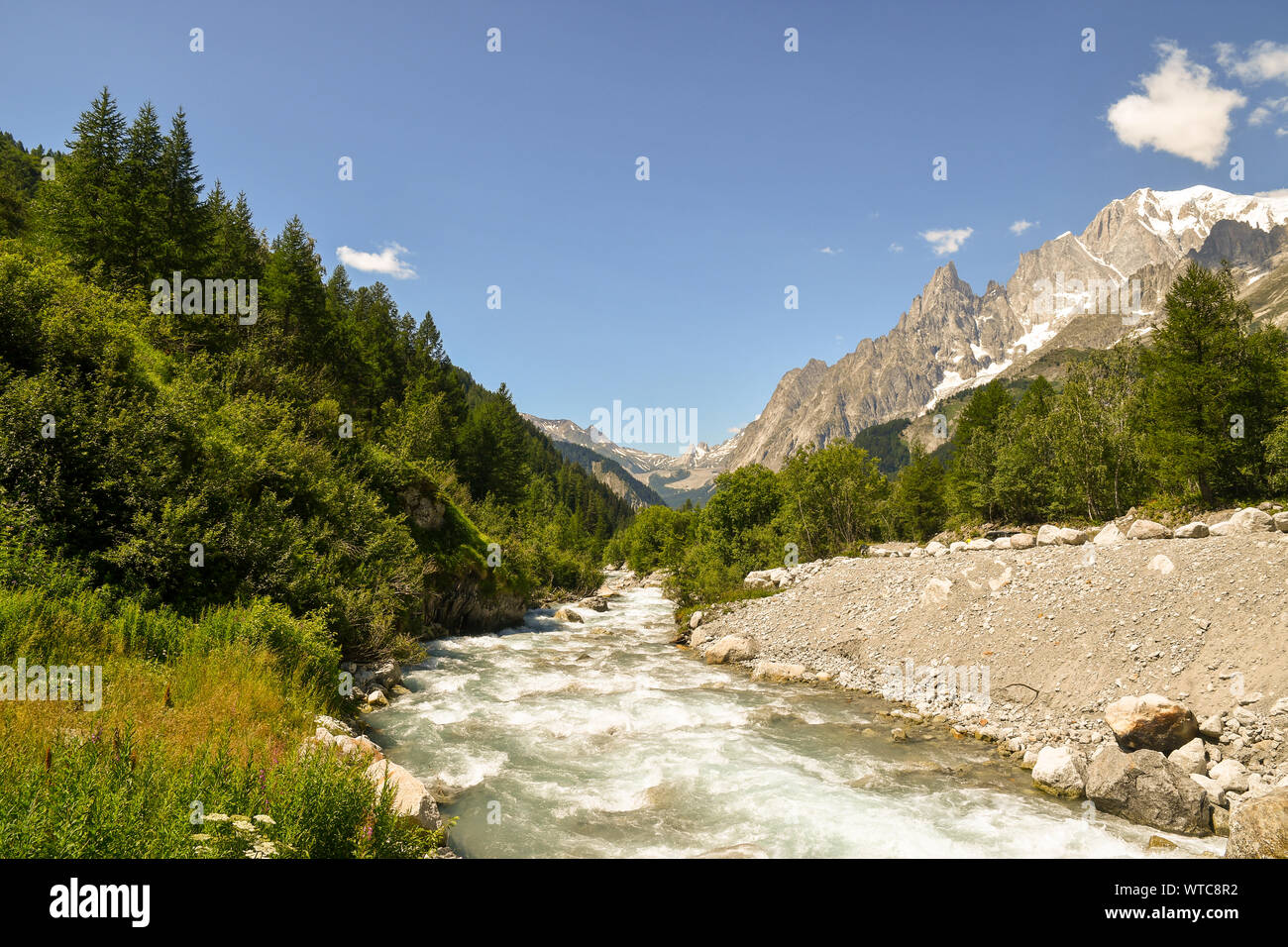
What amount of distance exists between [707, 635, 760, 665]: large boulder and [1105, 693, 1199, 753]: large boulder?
14254mm

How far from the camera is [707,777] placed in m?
12.4

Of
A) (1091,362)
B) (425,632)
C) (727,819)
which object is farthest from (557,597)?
(1091,362)

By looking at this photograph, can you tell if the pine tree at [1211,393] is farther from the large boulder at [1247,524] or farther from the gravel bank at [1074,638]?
the gravel bank at [1074,638]

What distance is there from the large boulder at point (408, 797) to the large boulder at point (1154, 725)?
14.6m

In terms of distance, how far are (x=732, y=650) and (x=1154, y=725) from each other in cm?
1537

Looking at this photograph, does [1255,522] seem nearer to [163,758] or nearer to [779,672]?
[779,672]

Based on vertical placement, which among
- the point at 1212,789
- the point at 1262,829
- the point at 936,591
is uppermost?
the point at 936,591

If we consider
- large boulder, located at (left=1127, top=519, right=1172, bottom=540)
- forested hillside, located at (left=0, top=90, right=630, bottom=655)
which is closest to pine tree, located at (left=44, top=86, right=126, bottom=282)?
forested hillside, located at (left=0, top=90, right=630, bottom=655)

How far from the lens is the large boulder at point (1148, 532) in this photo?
70.2ft

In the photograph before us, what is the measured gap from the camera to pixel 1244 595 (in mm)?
14945

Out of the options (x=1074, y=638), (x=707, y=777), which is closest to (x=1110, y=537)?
(x=1074, y=638)

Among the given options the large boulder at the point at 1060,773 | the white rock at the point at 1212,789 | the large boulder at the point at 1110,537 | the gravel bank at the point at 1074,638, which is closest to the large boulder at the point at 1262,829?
the white rock at the point at 1212,789

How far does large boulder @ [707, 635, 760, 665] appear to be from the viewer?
24938mm

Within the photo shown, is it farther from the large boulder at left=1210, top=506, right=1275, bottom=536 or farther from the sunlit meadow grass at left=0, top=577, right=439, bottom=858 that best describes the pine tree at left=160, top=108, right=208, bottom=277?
the large boulder at left=1210, top=506, right=1275, bottom=536
